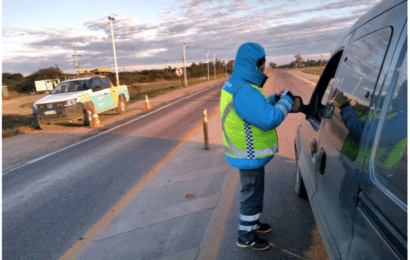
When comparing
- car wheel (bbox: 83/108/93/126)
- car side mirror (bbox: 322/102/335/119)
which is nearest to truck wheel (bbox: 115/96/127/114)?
car wheel (bbox: 83/108/93/126)

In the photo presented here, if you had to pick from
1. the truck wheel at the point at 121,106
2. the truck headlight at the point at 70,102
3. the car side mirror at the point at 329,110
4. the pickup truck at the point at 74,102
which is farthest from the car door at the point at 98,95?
the car side mirror at the point at 329,110

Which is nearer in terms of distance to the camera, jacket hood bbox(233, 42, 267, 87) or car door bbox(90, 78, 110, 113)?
jacket hood bbox(233, 42, 267, 87)

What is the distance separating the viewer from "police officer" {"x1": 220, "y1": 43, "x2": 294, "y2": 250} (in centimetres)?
276

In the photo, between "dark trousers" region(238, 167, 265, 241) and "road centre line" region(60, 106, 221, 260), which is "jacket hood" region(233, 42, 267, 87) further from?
"road centre line" region(60, 106, 221, 260)

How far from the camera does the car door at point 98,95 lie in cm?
1435

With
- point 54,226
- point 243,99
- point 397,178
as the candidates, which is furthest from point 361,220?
point 54,226

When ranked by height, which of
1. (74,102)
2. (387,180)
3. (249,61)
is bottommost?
(74,102)

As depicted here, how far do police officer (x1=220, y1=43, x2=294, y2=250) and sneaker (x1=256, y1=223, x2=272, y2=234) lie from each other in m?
0.33

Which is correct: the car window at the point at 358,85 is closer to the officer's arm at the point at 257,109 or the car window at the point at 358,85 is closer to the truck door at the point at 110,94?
the officer's arm at the point at 257,109

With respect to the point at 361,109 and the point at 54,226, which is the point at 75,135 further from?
the point at 361,109

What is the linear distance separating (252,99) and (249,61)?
359mm

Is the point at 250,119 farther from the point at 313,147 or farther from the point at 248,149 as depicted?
the point at 313,147

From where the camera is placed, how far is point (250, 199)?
3.17m

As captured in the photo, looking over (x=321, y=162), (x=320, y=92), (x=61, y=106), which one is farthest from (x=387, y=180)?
(x=61, y=106)
